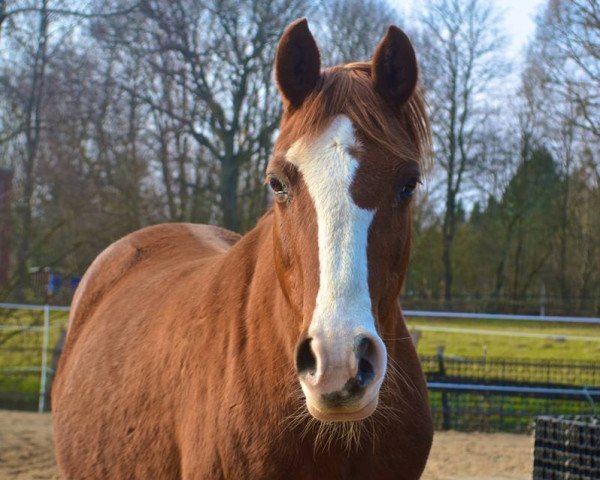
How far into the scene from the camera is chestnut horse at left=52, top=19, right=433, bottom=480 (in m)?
1.68

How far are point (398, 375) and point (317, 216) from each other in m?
0.69

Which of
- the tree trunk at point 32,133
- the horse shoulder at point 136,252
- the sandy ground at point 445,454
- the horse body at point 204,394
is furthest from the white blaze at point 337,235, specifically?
the tree trunk at point 32,133

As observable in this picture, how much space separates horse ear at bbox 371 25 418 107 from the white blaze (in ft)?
0.85

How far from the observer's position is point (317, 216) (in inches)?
71.6

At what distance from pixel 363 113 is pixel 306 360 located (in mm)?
739

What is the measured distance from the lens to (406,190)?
200 cm

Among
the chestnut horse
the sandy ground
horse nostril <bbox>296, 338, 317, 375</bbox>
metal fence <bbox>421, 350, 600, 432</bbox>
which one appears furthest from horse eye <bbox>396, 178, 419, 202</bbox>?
metal fence <bbox>421, 350, 600, 432</bbox>

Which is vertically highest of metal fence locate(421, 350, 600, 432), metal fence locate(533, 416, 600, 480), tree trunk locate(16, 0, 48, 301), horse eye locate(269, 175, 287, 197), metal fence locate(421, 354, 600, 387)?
tree trunk locate(16, 0, 48, 301)

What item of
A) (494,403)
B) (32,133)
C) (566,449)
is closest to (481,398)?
(494,403)

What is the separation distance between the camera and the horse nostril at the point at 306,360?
5.38ft

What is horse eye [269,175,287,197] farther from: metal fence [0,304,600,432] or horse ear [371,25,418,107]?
metal fence [0,304,600,432]

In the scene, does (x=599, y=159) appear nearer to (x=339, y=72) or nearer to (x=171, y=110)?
(x=171, y=110)

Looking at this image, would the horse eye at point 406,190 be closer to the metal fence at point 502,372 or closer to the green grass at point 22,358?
the metal fence at point 502,372

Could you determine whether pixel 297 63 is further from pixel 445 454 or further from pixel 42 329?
pixel 42 329
